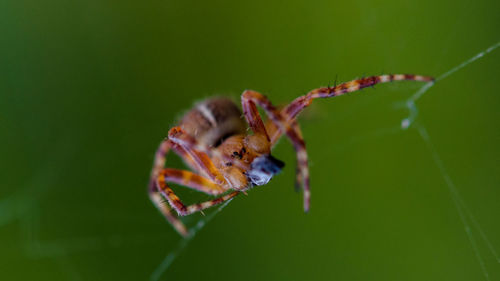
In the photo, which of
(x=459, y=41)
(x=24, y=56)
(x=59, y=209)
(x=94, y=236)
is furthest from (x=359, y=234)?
(x=24, y=56)

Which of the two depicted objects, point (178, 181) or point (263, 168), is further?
point (178, 181)

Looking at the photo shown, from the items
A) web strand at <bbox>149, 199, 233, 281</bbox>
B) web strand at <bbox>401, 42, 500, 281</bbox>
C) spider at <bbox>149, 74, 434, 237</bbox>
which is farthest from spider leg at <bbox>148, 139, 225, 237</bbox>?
web strand at <bbox>401, 42, 500, 281</bbox>

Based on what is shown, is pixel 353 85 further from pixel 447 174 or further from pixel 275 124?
pixel 447 174

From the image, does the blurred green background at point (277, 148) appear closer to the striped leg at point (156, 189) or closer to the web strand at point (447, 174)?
the web strand at point (447, 174)

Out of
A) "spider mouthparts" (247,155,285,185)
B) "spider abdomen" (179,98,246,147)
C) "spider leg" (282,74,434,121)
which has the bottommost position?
"spider mouthparts" (247,155,285,185)

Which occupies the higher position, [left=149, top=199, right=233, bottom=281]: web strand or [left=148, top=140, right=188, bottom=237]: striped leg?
[left=148, top=140, right=188, bottom=237]: striped leg

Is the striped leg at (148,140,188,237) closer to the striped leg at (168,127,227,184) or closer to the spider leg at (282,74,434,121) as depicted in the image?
the striped leg at (168,127,227,184)

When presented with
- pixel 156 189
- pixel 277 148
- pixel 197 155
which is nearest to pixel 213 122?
pixel 197 155

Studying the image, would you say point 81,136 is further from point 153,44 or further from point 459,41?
point 459,41
